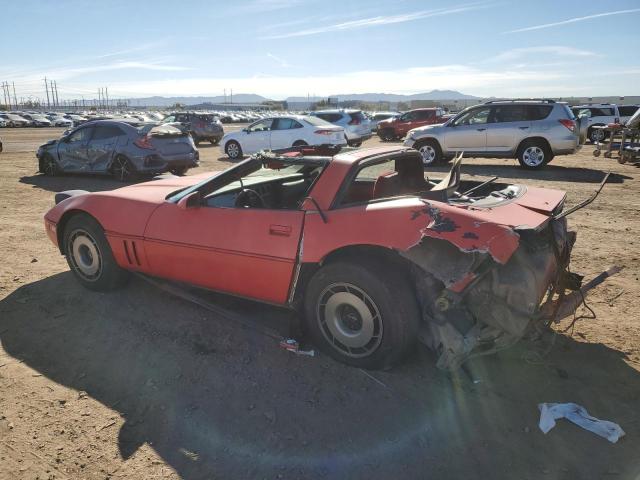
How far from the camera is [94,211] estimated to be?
167 inches

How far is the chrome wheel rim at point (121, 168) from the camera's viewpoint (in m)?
10.9

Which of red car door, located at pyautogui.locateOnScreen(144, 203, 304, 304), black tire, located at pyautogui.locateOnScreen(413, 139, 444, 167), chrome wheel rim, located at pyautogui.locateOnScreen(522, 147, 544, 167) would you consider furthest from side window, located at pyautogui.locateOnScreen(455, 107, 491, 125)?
red car door, located at pyautogui.locateOnScreen(144, 203, 304, 304)

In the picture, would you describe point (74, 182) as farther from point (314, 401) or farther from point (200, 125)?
point (200, 125)

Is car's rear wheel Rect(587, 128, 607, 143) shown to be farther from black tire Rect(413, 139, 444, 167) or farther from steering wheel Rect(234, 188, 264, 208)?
steering wheel Rect(234, 188, 264, 208)

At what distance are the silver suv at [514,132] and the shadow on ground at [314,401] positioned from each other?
10.3m

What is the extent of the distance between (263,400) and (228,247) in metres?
1.19

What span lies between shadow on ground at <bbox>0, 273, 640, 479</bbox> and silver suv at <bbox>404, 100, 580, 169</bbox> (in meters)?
10.3

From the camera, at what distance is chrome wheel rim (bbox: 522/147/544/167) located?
12570mm

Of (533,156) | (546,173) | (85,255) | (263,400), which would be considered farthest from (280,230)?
(533,156)

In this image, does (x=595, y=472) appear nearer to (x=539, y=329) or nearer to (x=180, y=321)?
(x=539, y=329)

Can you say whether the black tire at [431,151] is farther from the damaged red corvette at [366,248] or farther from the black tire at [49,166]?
the damaged red corvette at [366,248]

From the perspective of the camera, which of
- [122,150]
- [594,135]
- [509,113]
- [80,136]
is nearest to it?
[122,150]

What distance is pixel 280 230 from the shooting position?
3.28m

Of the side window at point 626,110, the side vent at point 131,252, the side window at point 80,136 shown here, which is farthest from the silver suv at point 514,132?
the side window at point 626,110
